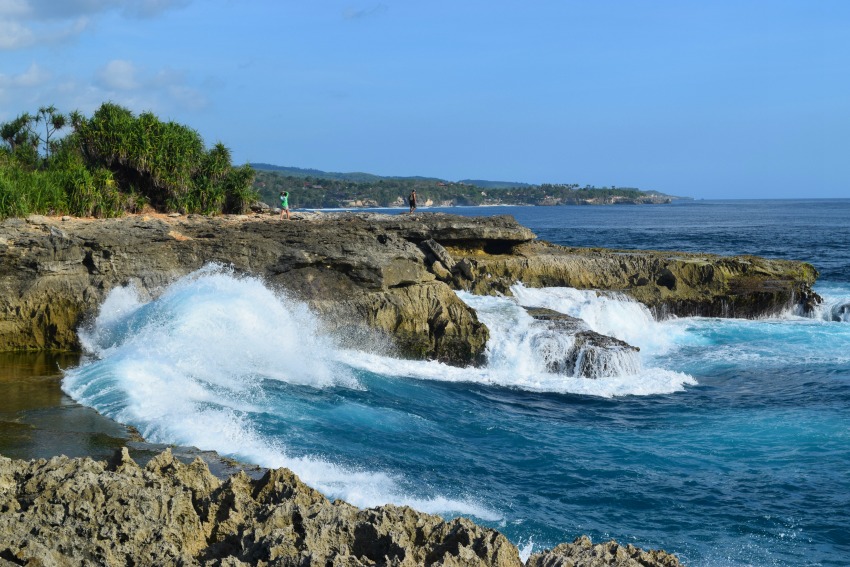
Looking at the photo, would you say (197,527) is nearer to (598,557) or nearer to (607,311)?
(598,557)

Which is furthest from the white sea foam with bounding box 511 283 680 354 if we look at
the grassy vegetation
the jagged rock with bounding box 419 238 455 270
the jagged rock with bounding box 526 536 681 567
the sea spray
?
the jagged rock with bounding box 526 536 681 567

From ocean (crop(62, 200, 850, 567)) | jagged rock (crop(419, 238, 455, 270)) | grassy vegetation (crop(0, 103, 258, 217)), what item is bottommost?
ocean (crop(62, 200, 850, 567))

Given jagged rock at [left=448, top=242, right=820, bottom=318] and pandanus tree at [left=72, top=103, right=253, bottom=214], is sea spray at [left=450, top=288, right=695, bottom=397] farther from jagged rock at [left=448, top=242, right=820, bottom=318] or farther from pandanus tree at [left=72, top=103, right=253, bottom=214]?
pandanus tree at [left=72, top=103, right=253, bottom=214]

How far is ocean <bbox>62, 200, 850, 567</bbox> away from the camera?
10641 mm

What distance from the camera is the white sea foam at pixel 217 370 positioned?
11.1 metres

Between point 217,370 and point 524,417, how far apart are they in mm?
6192

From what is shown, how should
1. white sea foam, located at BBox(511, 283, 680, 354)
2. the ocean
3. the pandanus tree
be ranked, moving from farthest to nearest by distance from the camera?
the pandanus tree < white sea foam, located at BBox(511, 283, 680, 354) < the ocean

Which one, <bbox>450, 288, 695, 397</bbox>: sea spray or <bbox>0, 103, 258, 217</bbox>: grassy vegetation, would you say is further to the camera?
<bbox>0, 103, 258, 217</bbox>: grassy vegetation

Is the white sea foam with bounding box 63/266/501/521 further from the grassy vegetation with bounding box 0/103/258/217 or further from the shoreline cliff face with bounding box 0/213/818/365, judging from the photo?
the grassy vegetation with bounding box 0/103/258/217

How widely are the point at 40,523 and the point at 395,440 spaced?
7668 millimetres

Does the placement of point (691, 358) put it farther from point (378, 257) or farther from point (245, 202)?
point (245, 202)

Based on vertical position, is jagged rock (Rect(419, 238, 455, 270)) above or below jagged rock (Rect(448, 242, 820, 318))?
above

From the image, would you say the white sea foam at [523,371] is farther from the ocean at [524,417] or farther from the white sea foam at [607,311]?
the white sea foam at [607,311]

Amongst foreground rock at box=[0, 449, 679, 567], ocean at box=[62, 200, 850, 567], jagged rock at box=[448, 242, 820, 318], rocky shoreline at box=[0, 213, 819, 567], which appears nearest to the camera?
foreground rock at box=[0, 449, 679, 567]
